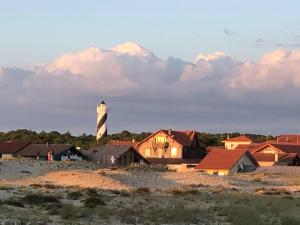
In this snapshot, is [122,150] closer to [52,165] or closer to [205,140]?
[52,165]

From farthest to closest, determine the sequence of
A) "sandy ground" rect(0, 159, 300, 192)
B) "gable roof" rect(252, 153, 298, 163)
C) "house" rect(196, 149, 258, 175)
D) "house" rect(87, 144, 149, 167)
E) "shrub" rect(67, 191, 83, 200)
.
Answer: "gable roof" rect(252, 153, 298, 163), "house" rect(87, 144, 149, 167), "house" rect(196, 149, 258, 175), "sandy ground" rect(0, 159, 300, 192), "shrub" rect(67, 191, 83, 200)

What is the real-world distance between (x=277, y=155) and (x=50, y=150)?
27.0m

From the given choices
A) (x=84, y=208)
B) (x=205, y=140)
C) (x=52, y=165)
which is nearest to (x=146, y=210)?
(x=84, y=208)

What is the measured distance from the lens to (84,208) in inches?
995

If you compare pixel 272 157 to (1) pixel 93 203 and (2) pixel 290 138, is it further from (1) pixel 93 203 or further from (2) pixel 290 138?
(1) pixel 93 203

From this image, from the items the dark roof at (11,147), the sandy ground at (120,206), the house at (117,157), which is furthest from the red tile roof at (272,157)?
the sandy ground at (120,206)

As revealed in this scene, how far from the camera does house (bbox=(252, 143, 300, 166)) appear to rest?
83.6m

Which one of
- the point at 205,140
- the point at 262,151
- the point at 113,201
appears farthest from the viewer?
the point at 205,140

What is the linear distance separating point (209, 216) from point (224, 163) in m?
49.7

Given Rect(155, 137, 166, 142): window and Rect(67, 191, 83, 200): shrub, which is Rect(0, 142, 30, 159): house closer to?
Rect(155, 137, 166, 142): window

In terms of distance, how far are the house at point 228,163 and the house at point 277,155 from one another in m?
6.80

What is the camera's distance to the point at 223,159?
248 ft

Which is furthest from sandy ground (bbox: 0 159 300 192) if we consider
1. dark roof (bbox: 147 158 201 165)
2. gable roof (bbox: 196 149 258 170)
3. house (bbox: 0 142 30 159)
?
dark roof (bbox: 147 158 201 165)

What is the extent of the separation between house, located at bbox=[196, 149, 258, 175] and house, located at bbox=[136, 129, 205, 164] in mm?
17201
